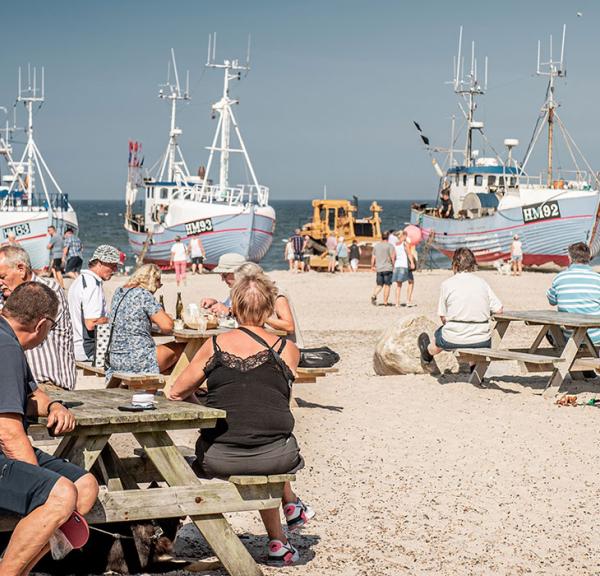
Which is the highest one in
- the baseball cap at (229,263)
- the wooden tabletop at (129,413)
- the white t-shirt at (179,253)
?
the baseball cap at (229,263)

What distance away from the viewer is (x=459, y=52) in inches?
1855

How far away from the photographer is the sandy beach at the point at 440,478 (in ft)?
18.1

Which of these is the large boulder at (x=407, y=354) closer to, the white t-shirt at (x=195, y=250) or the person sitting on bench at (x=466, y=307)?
the person sitting on bench at (x=466, y=307)

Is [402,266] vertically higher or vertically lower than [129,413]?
lower

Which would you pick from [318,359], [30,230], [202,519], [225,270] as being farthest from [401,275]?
[30,230]

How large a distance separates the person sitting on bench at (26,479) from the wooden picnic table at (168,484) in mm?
212

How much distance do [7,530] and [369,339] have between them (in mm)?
11958

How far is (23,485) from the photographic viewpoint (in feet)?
13.4

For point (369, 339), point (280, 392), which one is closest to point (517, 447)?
point (280, 392)

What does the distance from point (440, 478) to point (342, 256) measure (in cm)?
2981

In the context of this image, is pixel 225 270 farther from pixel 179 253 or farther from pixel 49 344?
pixel 179 253

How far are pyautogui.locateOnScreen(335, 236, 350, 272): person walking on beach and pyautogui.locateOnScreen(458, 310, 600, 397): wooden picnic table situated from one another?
26121 mm

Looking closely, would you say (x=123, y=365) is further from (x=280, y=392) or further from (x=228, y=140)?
(x=228, y=140)

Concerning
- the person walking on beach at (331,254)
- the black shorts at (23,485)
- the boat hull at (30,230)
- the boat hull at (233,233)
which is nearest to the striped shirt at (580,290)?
the black shorts at (23,485)
